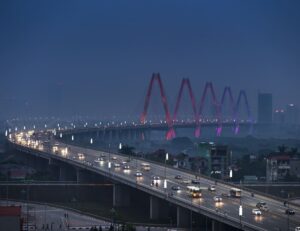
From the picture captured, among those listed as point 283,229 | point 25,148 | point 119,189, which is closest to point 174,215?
point 119,189

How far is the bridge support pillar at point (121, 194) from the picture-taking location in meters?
18.6

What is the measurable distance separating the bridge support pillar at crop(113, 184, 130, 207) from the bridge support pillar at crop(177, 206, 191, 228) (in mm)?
4210

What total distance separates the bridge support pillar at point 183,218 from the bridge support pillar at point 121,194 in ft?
13.8

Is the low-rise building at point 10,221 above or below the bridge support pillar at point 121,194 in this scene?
above

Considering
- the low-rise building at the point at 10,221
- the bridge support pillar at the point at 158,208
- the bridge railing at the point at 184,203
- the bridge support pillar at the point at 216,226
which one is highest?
A: the bridge railing at the point at 184,203

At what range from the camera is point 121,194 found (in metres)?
18.8

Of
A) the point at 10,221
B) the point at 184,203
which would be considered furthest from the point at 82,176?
the point at 10,221

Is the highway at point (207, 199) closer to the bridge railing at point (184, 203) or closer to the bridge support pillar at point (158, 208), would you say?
the bridge railing at point (184, 203)

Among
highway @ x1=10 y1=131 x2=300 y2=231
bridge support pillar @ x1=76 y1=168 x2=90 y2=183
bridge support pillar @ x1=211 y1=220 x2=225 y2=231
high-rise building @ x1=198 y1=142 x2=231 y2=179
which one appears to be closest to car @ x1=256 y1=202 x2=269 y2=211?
highway @ x1=10 y1=131 x2=300 y2=231

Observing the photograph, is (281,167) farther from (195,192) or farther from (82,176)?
(195,192)

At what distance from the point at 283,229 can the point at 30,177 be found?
13.1 metres

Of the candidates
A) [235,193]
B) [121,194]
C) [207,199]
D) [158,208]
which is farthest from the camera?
[121,194]

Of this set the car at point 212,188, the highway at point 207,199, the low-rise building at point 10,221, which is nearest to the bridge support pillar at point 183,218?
the highway at point 207,199

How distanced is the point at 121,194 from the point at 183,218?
179 inches
